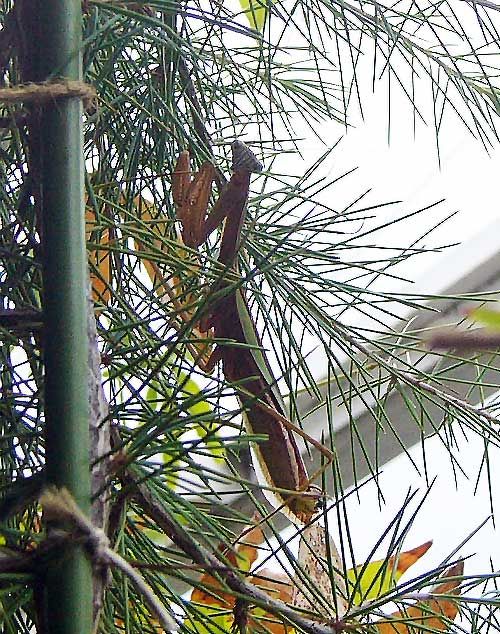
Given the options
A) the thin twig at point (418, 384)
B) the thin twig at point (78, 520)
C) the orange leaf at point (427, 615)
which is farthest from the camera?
the thin twig at point (418, 384)

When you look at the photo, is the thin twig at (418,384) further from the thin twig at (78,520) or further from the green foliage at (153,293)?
the thin twig at (78,520)

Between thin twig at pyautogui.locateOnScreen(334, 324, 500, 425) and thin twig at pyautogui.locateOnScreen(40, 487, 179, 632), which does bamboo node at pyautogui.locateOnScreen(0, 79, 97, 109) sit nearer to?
thin twig at pyautogui.locateOnScreen(40, 487, 179, 632)

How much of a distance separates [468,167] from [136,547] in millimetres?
821

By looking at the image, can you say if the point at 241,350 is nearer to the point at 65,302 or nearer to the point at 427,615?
the point at 65,302

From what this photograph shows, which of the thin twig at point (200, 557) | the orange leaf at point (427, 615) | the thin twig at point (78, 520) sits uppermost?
the thin twig at point (78, 520)

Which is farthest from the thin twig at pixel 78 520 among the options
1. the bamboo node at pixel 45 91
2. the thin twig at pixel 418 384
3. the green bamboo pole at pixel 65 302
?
the thin twig at pixel 418 384

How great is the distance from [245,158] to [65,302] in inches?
4.3

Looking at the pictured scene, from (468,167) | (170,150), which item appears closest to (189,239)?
(170,150)

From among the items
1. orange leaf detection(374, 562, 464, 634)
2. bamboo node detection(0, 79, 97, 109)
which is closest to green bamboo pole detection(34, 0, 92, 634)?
bamboo node detection(0, 79, 97, 109)

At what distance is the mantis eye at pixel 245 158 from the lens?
29cm

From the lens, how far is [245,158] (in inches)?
11.6

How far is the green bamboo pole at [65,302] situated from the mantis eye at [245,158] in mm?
79

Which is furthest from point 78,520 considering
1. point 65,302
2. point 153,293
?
point 153,293

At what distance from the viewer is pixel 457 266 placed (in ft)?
3.03
